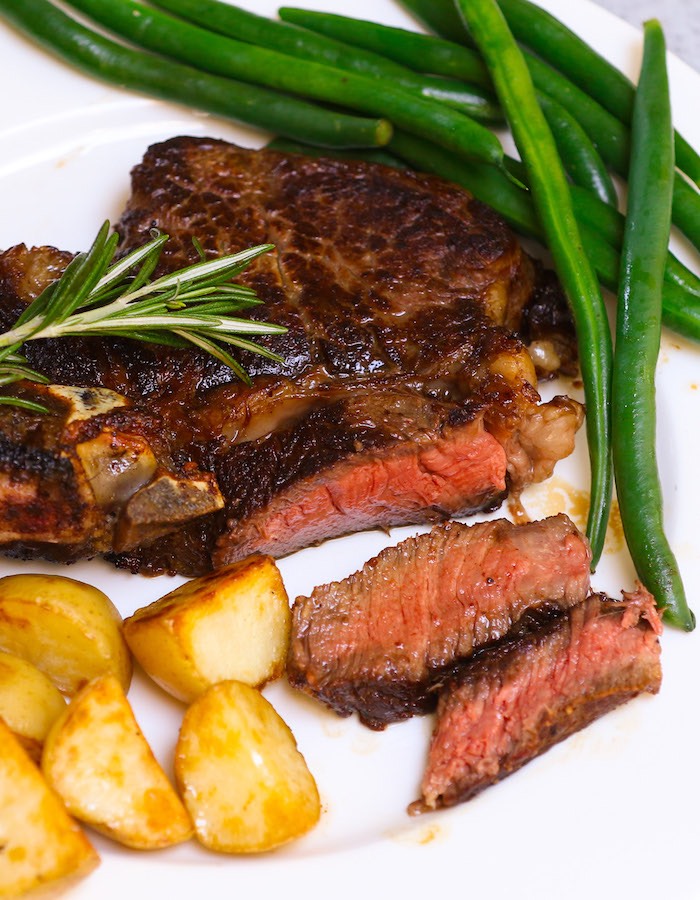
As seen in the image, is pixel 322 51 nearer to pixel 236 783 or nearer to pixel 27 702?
pixel 27 702

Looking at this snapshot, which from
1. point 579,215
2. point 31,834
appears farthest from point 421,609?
point 579,215

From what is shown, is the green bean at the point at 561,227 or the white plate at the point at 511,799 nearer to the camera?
the white plate at the point at 511,799

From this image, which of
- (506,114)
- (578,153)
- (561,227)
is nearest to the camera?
(561,227)

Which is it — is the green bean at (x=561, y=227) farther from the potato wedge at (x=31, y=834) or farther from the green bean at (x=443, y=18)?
the potato wedge at (x=31, y=834)

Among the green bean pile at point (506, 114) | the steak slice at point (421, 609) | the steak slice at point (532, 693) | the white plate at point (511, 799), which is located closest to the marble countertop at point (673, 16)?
the green bean pile at point (506, 114)

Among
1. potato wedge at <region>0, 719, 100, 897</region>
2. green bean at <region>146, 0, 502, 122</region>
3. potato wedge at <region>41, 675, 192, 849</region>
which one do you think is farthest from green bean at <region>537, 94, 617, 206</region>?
potato wedge at <region>0, 719, 100, 897</region>

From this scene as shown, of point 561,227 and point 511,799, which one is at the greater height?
point 561,227
